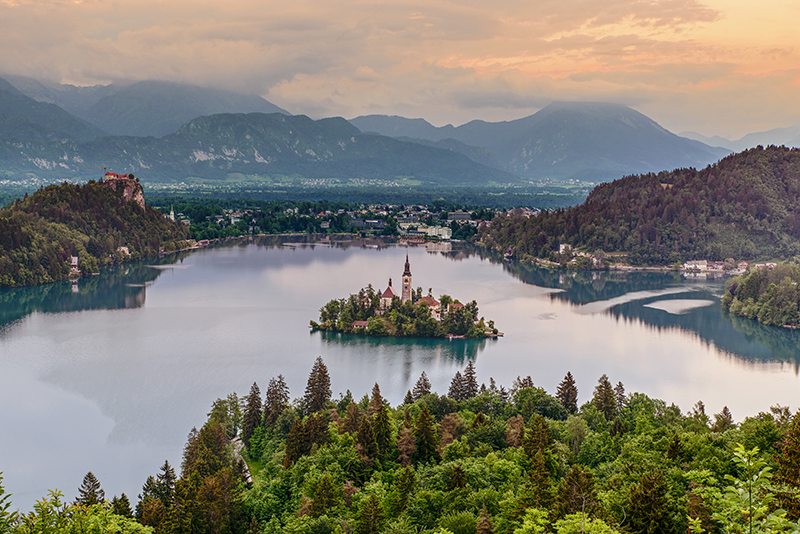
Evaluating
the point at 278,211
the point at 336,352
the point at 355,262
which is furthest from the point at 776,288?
the point at 278,211

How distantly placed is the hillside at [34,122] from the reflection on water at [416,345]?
14113cm

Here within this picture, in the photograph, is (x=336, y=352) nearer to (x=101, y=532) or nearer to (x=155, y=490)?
(x=155, y=490)

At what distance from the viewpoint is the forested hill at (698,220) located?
51.2 meters

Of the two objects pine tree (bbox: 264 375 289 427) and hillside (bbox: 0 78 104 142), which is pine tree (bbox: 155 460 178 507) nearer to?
pine tree (bbox: 264 375 289 427)

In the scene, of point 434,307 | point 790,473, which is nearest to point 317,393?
point 790,473

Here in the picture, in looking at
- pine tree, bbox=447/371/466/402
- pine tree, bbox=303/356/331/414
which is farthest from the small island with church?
pine tree, bbox=303/356/331/414

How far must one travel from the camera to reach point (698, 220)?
53.6 m

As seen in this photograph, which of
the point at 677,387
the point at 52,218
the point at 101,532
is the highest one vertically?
the point at 52,218

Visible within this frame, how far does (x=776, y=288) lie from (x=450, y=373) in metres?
17.7

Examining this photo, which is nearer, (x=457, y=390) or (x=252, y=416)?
(x=252, y=416)

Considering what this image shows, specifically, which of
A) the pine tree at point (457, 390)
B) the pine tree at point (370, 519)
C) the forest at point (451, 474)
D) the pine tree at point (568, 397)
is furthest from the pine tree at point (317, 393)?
the pine tree at point (370, 519)

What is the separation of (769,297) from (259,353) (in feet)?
72.4

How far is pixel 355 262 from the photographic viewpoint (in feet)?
162

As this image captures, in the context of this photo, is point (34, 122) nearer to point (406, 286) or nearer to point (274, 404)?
point (406, 286)
